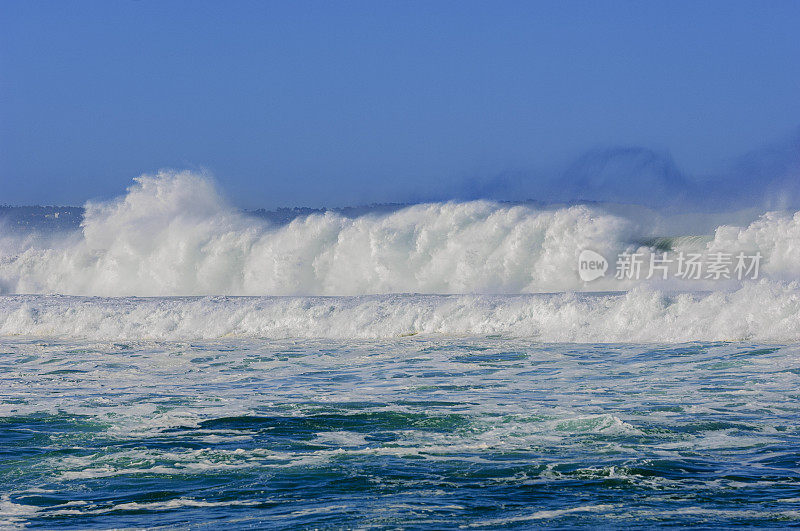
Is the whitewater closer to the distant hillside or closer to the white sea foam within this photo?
the white sea foam

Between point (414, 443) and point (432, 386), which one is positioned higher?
point (432, 386)

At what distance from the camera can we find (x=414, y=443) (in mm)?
7738

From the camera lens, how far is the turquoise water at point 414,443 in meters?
5.78

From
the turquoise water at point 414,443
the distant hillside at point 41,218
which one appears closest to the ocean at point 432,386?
the turquoise water at point 414,443

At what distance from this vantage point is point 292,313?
1969 centimetres

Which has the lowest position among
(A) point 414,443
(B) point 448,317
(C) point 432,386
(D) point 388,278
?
(A) point 414,443

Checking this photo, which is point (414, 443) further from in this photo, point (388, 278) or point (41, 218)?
point (41, 218)

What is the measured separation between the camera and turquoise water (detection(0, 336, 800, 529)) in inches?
227

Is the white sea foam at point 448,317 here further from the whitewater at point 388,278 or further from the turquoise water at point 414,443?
the turquoise water at point 414,443

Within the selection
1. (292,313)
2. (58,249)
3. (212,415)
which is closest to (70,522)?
(212,415)

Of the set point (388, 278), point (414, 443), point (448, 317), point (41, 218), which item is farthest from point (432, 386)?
point (41, 218)

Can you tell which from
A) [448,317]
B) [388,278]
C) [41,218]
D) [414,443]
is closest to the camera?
[414,443]

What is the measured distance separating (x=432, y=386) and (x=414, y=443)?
327 centimetres

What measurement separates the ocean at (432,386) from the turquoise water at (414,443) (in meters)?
0.03
